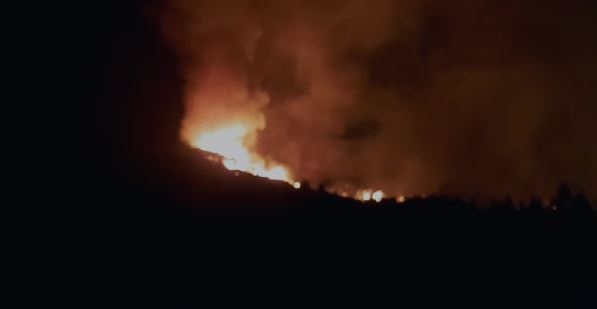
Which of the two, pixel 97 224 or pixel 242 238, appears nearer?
pixel 97 224

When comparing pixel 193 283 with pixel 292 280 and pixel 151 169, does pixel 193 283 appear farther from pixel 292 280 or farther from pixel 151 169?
pixel 151 169

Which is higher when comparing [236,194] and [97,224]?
[236,194]

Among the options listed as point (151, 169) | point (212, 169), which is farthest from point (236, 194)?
point (151, 169)

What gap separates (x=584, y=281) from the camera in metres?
42.4

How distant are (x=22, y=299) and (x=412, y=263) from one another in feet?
83.3

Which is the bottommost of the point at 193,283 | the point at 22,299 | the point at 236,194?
the point at 22,299

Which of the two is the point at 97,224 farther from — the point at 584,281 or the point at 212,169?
the point at 584,281

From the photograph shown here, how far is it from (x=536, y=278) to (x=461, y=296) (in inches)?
248

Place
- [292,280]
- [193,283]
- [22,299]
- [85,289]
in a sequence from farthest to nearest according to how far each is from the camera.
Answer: [292,280] < [193,283] < [85,289] < [22,299]

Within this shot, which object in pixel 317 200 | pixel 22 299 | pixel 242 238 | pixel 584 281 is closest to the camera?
pixel 22 299

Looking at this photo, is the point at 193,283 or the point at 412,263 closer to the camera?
the point at 193,283

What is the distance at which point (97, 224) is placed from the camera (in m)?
32.9

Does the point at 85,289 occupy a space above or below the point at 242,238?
below

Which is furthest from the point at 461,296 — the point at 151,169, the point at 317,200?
the point at 151,169
